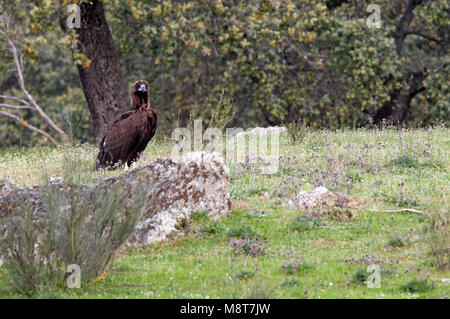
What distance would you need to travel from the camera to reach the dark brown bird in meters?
12.1

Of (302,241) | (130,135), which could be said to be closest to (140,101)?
(130,135)

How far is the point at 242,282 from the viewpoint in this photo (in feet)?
22.5

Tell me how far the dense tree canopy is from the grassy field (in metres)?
5.18

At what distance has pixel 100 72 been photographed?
17.5 metres

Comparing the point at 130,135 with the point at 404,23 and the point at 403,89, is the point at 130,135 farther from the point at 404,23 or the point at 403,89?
the point at 403,89

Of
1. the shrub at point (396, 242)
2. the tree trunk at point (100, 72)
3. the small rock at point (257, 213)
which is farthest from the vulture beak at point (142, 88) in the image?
the shrub at point (396, 242)

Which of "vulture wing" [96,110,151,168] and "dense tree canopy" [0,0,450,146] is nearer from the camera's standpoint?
"vulture wing" [96,110,151,168]

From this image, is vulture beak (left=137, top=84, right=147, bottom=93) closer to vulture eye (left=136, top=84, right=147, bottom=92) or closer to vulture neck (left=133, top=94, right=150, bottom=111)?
vulture eye (left=136, top=84, right=147, bottom=92)

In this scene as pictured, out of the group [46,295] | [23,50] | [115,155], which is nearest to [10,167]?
[115,155]

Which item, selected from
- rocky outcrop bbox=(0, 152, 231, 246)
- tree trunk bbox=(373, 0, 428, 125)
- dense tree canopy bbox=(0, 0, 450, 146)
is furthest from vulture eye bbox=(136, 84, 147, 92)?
tree trunk bbox=(373, 0, 428, 125)

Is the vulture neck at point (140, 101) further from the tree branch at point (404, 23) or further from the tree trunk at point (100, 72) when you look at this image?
the tree branch at point (404, 23)

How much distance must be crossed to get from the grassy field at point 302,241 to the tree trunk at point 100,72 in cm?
531

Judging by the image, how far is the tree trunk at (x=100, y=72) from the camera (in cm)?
1722

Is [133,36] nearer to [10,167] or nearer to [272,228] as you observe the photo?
[10,167]
